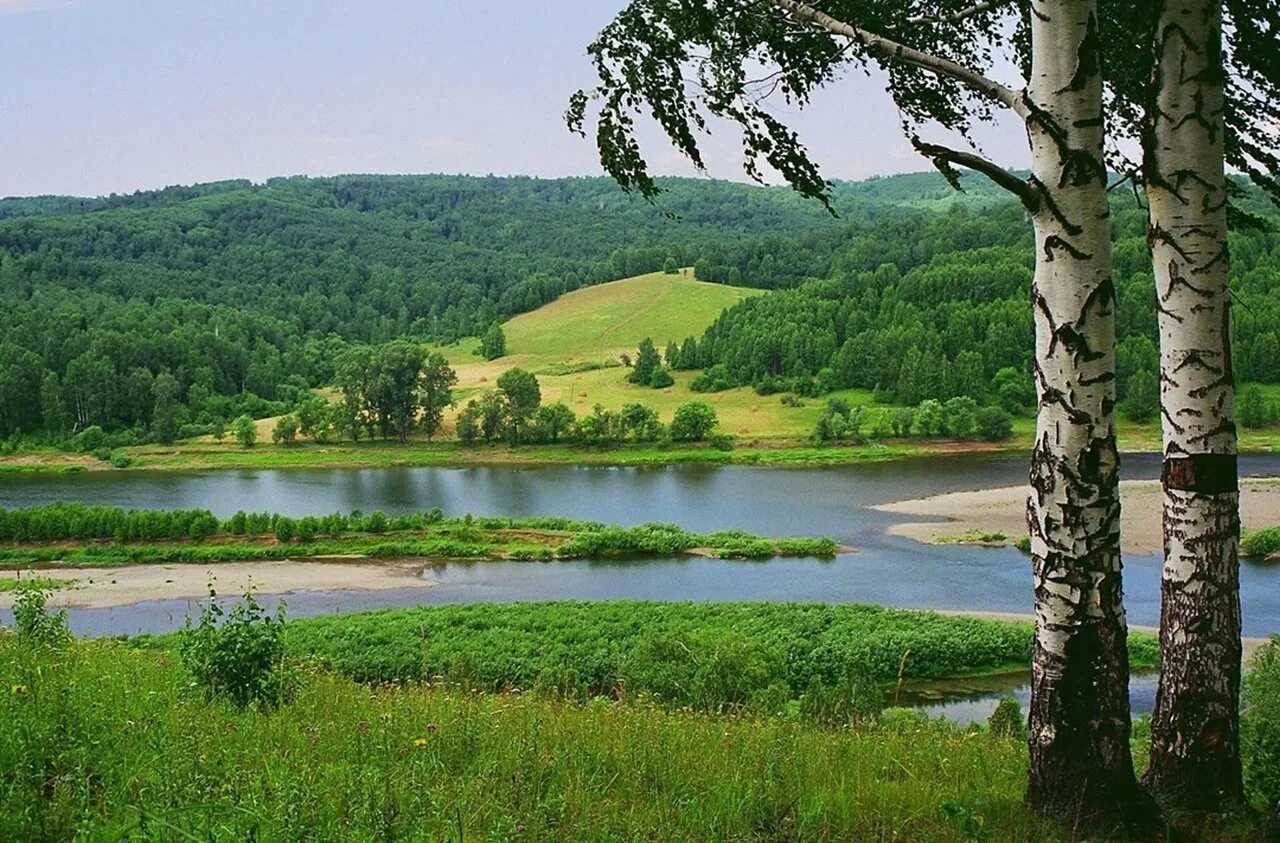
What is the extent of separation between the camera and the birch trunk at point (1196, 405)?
4.82 m

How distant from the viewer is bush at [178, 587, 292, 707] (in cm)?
604

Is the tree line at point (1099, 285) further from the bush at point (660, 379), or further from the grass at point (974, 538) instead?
the bush at point (660, 379)

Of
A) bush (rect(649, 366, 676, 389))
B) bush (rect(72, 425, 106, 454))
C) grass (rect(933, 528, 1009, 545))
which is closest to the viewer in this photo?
grass (rect(933, 528, 1009, 545))

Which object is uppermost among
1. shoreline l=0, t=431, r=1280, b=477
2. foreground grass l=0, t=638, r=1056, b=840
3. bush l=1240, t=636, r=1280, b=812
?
foreground grass l=0, t=638, r=1056, b=840

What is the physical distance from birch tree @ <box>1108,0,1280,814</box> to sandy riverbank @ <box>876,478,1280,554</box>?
3893cm

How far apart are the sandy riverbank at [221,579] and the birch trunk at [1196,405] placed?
120ft

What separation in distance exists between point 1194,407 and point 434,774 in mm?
3881

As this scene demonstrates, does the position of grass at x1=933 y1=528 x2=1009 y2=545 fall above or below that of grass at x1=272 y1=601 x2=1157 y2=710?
below

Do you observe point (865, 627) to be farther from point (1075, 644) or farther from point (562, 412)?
point (562, 412)

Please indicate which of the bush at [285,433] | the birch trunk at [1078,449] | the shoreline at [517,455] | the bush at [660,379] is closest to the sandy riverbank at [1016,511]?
the shoreline at [517,455]

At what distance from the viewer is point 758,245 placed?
17025cm

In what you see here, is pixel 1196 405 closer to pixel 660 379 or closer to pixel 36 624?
pixel 36 624

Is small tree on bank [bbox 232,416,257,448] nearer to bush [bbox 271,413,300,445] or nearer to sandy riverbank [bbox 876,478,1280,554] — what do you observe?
bush [bbox 271,413,300,445]

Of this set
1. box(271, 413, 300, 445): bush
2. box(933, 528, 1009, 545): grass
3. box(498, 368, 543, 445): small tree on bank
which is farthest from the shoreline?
box(933, 528, 1009, 545): grass
